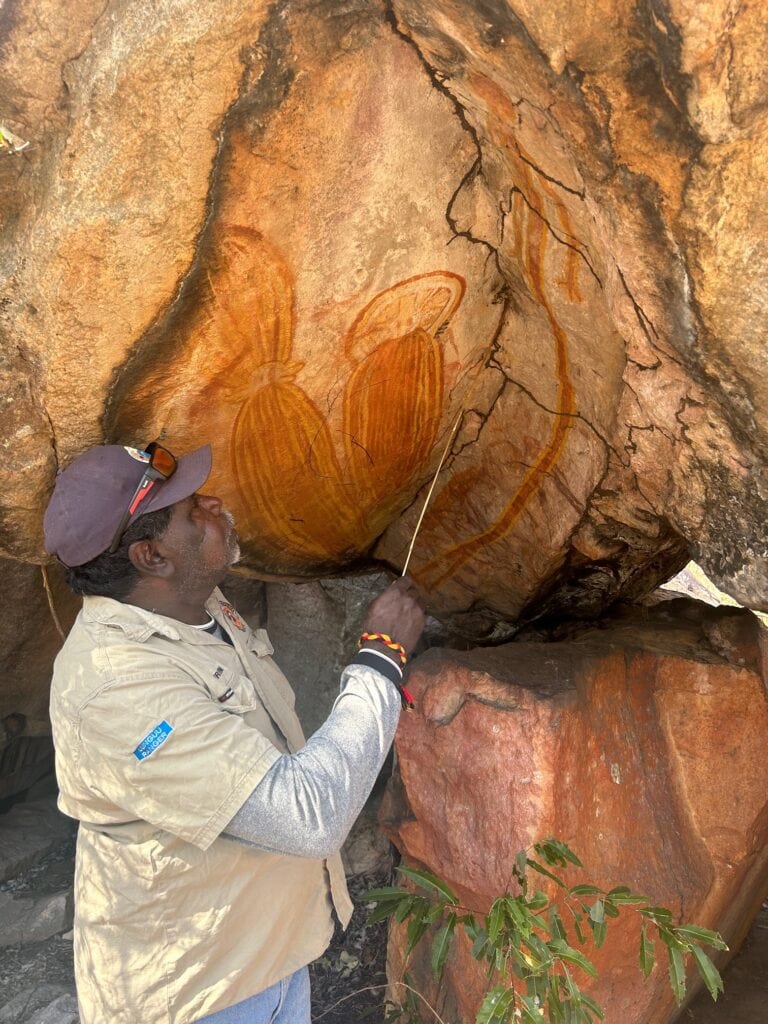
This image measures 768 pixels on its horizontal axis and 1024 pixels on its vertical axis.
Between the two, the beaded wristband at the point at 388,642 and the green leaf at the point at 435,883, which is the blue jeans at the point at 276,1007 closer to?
the green leaf at the point at 435,883

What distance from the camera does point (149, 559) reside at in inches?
69.3

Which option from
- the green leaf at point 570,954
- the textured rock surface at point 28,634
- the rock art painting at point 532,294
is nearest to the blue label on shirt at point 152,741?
the green leaf at point 570,954

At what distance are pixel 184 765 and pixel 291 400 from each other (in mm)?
1129

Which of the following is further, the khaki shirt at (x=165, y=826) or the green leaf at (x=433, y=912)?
the green leaf at (x=433, y=912)

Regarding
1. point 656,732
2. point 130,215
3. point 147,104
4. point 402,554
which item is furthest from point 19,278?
point 656,732

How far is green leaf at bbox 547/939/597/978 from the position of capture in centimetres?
178

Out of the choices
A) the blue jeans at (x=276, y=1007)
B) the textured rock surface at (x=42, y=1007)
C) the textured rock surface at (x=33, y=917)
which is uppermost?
the blue jeans at (x=276, y=1007)

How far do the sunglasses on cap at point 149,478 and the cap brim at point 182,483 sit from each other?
0.04 feet

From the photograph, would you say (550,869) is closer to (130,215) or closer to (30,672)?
(130,215)

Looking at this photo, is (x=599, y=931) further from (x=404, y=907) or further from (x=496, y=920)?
(x=404, y=907)

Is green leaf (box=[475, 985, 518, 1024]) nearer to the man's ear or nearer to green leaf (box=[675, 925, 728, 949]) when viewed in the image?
green leaf (box=[675, 925, 728, 949])

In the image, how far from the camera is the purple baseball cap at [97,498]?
1.69 meters

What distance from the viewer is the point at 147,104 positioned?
1.70 m

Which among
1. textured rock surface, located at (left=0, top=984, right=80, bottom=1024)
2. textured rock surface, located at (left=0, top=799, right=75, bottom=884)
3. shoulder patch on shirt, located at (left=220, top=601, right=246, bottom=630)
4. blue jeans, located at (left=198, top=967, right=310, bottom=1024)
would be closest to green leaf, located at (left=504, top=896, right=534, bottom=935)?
blue jeans, located at (left=198, top=967, right=310, bottom=1024)
